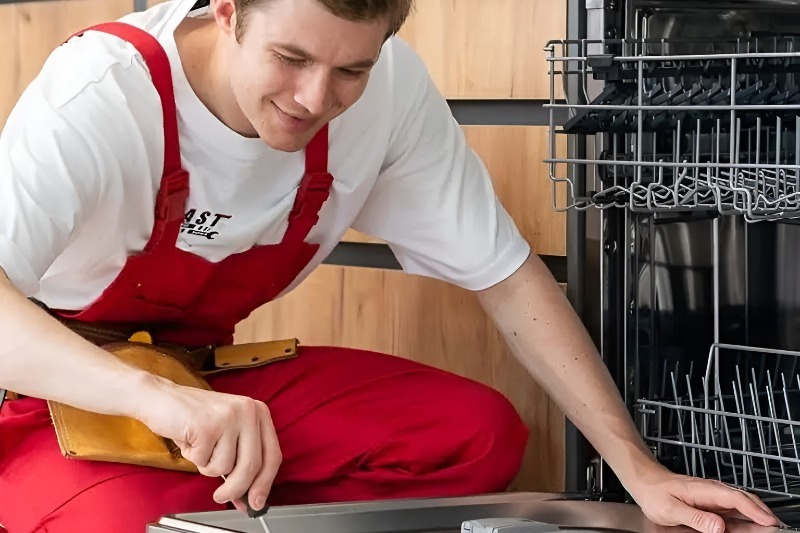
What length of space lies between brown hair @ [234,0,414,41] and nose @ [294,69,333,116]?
6 cm

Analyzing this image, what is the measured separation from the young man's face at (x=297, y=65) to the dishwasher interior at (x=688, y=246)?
0.23 metres

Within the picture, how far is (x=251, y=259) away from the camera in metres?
1.39

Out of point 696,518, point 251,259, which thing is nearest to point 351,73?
point 251,259

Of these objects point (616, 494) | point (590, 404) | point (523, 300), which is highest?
point (523, 300)

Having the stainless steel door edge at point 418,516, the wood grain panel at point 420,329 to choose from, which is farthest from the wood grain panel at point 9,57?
the stainless steel door edge at point 418,516

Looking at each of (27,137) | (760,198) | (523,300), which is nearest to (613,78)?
(760,198)

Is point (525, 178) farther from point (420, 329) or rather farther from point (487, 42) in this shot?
→ point (420, 329)

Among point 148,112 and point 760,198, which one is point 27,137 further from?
point 760,198

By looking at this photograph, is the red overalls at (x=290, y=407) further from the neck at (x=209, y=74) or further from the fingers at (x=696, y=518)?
the fingers at (x=696, y=518)

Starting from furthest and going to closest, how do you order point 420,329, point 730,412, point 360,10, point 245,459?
point 420,329
point 730,412
point 360,10
point 245,459

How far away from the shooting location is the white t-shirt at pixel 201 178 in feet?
3.76

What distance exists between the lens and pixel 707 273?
4.73 feet

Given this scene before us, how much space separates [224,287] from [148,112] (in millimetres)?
261

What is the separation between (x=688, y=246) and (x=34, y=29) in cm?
129
